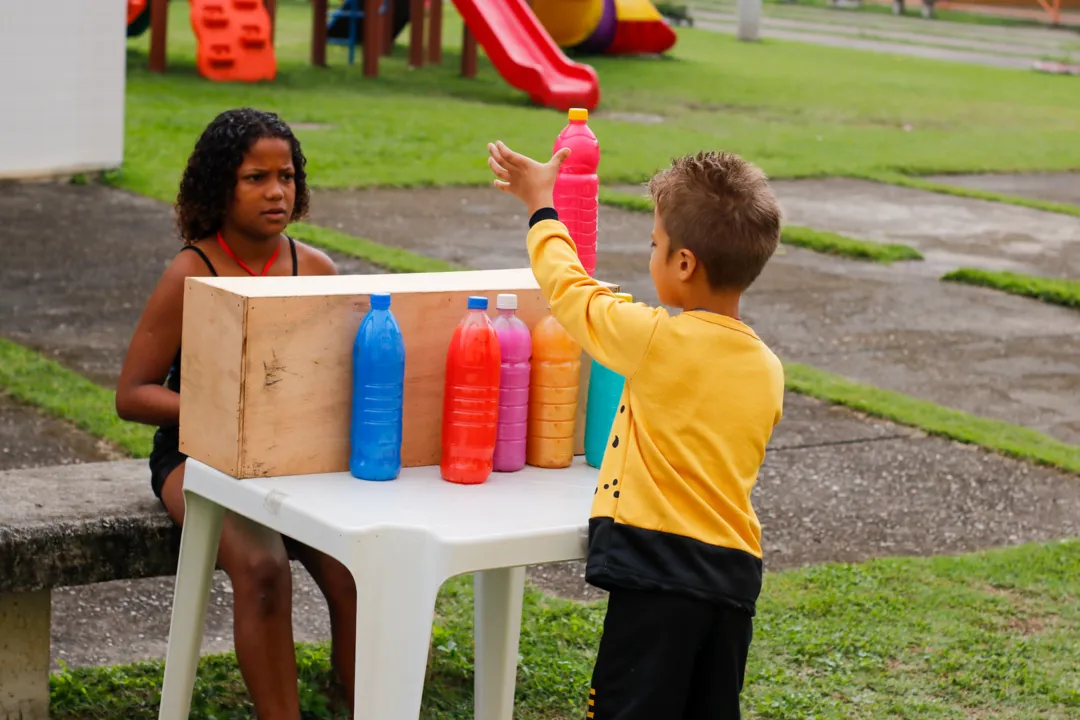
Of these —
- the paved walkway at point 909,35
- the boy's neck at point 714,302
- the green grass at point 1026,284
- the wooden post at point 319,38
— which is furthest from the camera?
the paved walkway at point 909,35

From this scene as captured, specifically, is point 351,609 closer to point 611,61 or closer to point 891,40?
point 611,61

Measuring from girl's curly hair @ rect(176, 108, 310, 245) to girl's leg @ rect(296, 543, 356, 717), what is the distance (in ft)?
2.58

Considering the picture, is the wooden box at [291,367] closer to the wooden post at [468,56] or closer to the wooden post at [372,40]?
the wooden post at [372,40]

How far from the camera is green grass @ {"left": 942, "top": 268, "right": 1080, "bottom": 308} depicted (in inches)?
372

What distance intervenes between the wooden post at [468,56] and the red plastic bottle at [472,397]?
57.7 ft

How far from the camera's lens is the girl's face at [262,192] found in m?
3.78

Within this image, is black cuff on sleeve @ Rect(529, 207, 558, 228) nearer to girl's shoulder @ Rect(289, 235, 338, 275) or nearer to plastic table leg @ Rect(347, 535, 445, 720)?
plastic table leg @ Rect(347, 535, 445, 720)

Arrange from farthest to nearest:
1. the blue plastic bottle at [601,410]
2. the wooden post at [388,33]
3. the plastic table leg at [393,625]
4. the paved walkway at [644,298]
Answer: the wooden post at [388,33] < the paved walkway at [644,298] < the blue plastic bottle at [601,410] < the plastic table leg at [393,625]

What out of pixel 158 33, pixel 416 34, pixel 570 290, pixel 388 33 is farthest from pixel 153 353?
pixel 388 33

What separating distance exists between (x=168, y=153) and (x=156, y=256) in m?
3.69

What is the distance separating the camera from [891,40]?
105 feet

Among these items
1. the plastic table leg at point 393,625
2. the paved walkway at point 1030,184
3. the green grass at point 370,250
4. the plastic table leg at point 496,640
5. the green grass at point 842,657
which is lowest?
the paved walkway at point 1030,184

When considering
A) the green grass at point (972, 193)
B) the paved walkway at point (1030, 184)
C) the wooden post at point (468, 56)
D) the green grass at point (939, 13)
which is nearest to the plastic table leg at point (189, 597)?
the green grass at point (972, 193)

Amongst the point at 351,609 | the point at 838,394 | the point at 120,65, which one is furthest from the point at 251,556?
the point at 120,65
